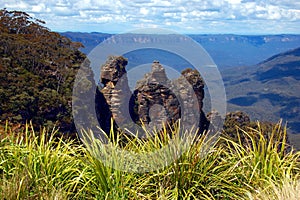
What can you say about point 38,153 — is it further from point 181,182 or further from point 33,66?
point 33,66

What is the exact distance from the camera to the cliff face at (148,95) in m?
32.5

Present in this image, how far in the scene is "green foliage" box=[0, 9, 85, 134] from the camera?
87.5 feet

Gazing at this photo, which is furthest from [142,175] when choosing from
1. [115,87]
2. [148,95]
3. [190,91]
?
[115,87]

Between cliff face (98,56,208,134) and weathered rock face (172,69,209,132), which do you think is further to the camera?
cliff face (98,56,208,134)

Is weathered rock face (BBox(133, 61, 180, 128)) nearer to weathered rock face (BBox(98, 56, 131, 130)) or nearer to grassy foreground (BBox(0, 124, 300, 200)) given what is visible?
weathered rock face (BBox(98, 56, 131, 130))

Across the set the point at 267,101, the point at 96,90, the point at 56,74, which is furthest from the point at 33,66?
the point at 267,101

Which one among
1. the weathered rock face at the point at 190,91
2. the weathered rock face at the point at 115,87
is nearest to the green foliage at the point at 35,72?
the weathered rock face at the point at 115,87

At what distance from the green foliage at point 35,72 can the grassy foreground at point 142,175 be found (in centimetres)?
1908

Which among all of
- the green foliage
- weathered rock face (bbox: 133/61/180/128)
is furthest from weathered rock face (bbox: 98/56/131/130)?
the green foliage

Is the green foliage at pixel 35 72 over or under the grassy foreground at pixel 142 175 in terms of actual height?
under

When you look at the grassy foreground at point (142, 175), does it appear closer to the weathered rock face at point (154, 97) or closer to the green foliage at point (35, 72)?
the green foliage at point (35, 72)

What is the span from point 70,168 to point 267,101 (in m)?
182

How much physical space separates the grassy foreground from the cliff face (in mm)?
26256

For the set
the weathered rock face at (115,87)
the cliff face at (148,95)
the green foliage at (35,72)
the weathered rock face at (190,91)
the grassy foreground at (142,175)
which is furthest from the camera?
the weathered rock face at (115,87)
